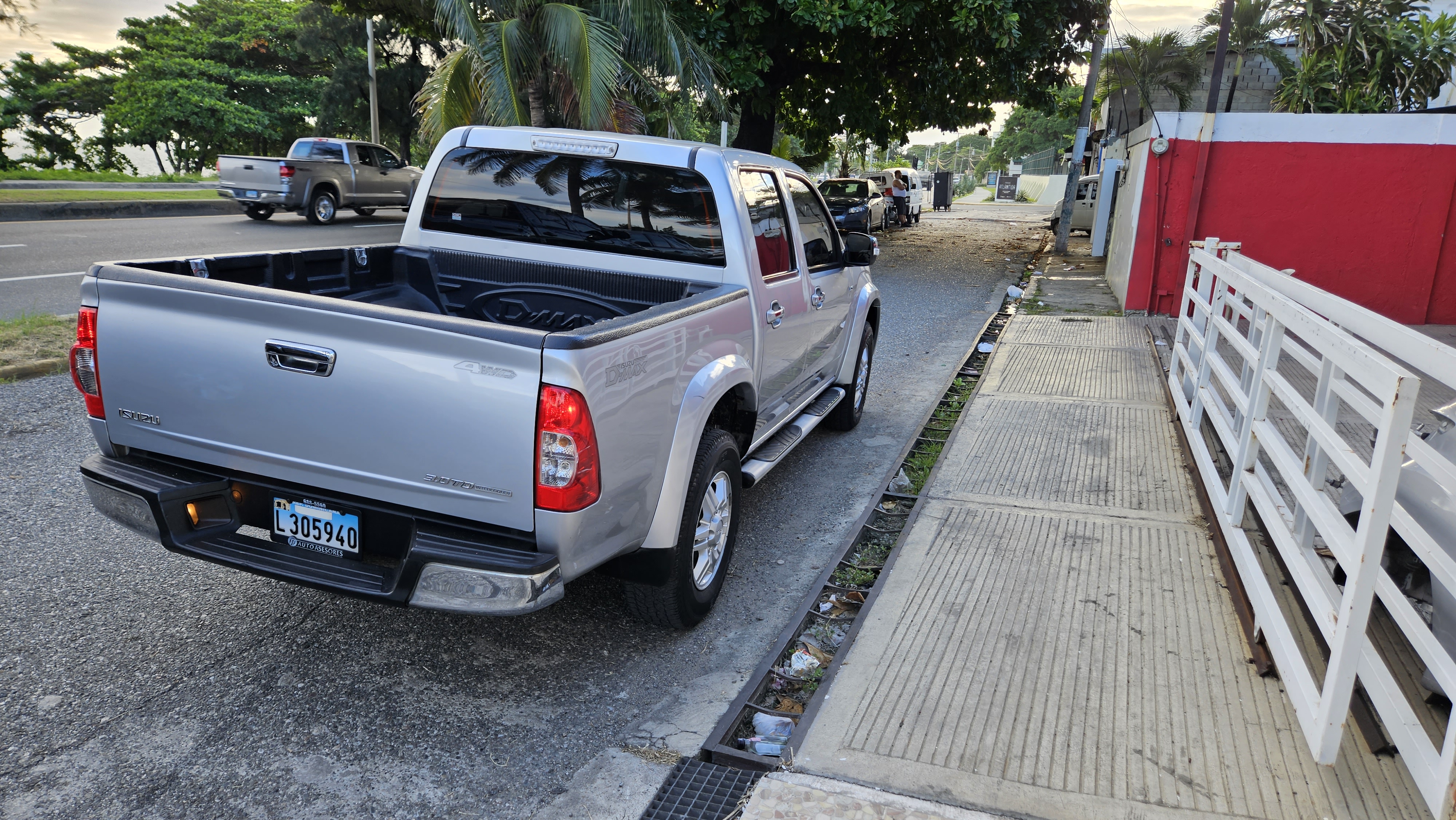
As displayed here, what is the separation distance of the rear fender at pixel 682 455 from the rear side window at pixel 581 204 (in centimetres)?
97

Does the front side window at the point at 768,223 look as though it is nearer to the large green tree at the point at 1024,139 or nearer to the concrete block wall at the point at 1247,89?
the concrete block wall at the point at 1247,89

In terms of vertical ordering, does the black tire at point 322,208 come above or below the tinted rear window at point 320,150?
below

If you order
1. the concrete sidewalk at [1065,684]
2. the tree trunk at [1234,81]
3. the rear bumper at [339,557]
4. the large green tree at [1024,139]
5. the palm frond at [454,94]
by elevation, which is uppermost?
the large green tree at [1024,139]

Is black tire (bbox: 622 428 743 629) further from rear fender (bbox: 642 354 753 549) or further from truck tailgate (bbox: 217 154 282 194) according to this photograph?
truck tailgate (bbox: 217 154 282 194)

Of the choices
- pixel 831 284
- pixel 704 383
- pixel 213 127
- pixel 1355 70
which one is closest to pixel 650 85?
pixel 831 284

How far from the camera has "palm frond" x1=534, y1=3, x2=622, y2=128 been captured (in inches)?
509

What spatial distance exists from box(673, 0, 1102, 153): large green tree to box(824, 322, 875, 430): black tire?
27.4 ft

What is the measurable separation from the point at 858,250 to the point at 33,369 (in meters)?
5.74

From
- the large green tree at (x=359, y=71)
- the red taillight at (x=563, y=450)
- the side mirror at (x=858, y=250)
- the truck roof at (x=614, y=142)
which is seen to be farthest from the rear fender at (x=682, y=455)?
the large green tree at (x=359, y=71)

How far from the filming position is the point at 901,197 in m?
27.6

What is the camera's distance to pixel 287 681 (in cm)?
332

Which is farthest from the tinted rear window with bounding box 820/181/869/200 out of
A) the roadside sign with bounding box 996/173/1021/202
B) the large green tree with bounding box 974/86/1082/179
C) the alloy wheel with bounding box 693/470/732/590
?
the roadside sign with bounding box 996/173/1021/202

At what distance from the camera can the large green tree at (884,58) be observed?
46.4 feet

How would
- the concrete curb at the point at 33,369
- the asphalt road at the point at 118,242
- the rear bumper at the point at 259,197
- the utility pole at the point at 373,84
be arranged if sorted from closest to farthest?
1. the concrete curb at the point at 33,369
2. the asphalt road at the point at 118,242
3. the rear bumper at the point at 259,197
4. the utility pole at the point at 373,84
